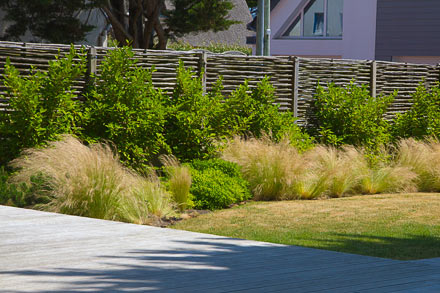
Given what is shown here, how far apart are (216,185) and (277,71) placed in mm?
4502

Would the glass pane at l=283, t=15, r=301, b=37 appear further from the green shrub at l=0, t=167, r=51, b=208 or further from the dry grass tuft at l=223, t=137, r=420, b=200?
the green shrub at l=0, t=167, r=51, b=208

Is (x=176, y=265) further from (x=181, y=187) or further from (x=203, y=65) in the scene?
(x=203, y=65)

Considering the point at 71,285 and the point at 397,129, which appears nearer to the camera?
the point at 71,285

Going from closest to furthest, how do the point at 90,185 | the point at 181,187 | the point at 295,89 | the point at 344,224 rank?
the point at 90,185
the point at 344,224
the point at 181,187
the point at 295,89

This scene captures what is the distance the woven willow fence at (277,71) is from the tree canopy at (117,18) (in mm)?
8743

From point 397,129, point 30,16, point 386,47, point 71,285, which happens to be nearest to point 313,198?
point 397,129

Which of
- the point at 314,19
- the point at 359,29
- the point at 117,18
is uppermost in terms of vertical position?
the point at 314,19

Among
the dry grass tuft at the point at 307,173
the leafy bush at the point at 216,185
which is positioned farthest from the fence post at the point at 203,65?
the leafy bush at the point at 216,185

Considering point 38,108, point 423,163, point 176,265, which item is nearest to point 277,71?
point 423,163

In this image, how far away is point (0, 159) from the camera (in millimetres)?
11344

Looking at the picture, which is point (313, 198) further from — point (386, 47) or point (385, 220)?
point (386, 47)

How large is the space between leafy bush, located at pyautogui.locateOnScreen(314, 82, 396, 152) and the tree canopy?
9726mm

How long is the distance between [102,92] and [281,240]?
195 inches

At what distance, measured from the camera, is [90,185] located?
9.62 meters
